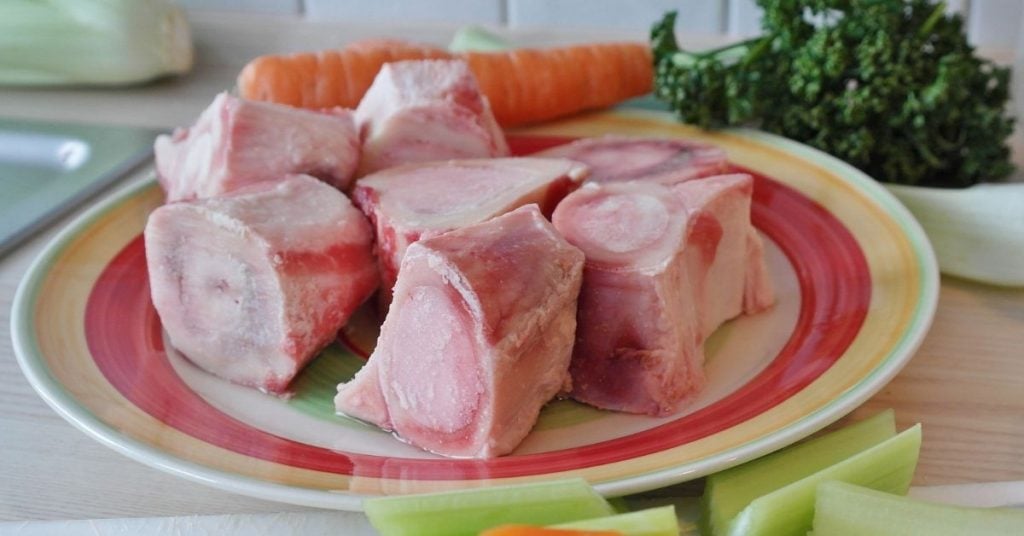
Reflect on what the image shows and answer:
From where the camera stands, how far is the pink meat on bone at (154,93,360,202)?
1.40 metres

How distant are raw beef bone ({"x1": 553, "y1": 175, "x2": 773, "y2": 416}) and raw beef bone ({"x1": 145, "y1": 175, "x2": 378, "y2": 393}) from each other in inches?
11.0

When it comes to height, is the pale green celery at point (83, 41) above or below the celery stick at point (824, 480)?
above

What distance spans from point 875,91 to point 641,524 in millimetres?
1039

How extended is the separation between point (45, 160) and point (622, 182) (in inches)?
52.0

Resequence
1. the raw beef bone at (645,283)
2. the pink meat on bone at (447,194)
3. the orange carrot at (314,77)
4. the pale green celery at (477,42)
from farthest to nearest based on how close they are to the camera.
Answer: the pale green celery at (477,42) < the orange carrot at (314,77) < the pink meat on bone at (447,194) < the raw beef bone at (645,283)

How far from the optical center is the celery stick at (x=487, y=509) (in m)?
0.95

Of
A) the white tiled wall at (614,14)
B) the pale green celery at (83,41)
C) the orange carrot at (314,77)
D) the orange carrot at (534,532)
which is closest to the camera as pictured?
the orange carrot at (534,532)

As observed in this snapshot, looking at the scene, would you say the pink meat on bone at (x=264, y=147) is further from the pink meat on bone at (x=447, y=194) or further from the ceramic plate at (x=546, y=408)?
the ceramic plate at (x=546, y=408)

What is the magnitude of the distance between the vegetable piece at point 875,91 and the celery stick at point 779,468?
0.72m

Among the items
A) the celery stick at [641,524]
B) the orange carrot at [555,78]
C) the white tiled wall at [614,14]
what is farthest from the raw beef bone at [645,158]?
the white tiled wall at [614,14]

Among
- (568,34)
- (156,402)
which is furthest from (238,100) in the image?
(568,34)

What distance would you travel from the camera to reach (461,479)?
41.6 inches

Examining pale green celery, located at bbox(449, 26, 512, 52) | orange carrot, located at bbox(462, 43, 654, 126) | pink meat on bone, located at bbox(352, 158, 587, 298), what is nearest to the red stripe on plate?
pink meat on bone, located at bbox(352, 158, 587, 298)

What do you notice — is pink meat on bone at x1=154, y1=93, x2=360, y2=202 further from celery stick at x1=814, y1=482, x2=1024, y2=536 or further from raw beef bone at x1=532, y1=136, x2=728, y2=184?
celery stick at x1=814, y1=482, x2=1024, y2=536
